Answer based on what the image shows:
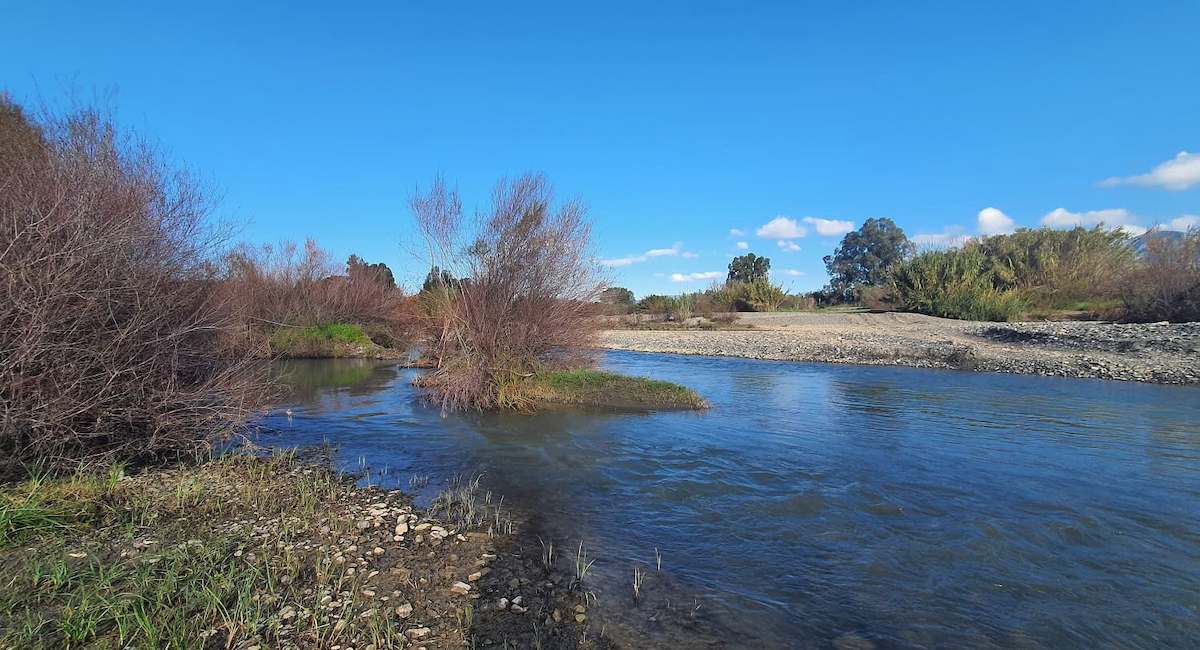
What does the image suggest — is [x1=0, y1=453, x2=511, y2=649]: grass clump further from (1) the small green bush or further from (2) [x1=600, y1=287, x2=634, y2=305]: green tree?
(1) the small green bush

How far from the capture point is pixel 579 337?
14.6 metres

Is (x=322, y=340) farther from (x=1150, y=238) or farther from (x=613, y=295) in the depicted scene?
(x=1150, y=238)

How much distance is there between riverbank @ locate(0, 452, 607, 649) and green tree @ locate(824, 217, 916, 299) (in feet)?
254

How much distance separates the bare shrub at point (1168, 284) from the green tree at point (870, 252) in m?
44.8

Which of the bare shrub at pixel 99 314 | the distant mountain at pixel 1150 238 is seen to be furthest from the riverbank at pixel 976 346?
the distant mountain at pixel 1150 238

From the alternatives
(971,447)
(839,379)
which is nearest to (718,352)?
(839,379)

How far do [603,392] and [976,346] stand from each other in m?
18.5

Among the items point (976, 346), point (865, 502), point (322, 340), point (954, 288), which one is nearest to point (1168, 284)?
point (976, 346)

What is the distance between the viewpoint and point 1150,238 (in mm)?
33781

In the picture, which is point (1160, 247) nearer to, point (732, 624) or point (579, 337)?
point (579, 337)

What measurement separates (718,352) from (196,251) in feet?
79.7

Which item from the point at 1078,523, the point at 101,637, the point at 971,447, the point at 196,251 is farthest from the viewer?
the point at 971,447

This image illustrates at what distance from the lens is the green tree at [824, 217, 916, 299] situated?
77.4 metres

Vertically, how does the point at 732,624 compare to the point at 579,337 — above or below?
below
